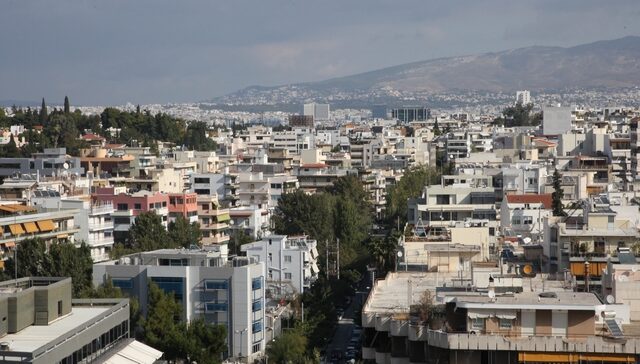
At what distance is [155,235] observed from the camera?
47656mm

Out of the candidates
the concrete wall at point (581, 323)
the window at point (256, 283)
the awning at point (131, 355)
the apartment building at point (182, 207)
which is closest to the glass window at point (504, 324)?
the concrete wall at point (581, 323)

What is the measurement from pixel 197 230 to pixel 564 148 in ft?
99.1

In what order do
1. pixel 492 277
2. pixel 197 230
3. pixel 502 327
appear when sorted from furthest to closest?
1. pixel 197 230
2. pixel 492 277
3. pixel 502 327

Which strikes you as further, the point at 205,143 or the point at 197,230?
the point at 205,143

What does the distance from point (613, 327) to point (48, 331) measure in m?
8.66

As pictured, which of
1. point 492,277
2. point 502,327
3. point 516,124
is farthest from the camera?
point 516,124

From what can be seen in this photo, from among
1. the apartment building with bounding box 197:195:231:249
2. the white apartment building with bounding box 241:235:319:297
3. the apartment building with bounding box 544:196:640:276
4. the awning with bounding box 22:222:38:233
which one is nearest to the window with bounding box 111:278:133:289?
the apartment building with bounding box 544:196:640:276

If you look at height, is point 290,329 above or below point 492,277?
below

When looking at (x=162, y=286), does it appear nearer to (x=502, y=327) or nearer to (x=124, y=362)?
(x=124, y=362)

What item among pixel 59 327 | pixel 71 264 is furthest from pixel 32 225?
pixel 59 327

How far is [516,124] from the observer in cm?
13212

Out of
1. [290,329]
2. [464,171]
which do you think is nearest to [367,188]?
[464,171]

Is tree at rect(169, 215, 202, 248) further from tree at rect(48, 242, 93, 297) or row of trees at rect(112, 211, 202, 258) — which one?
tree at rect(48, 242, 93, 297)

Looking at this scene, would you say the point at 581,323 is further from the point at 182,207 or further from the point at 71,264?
the point at 182,207
